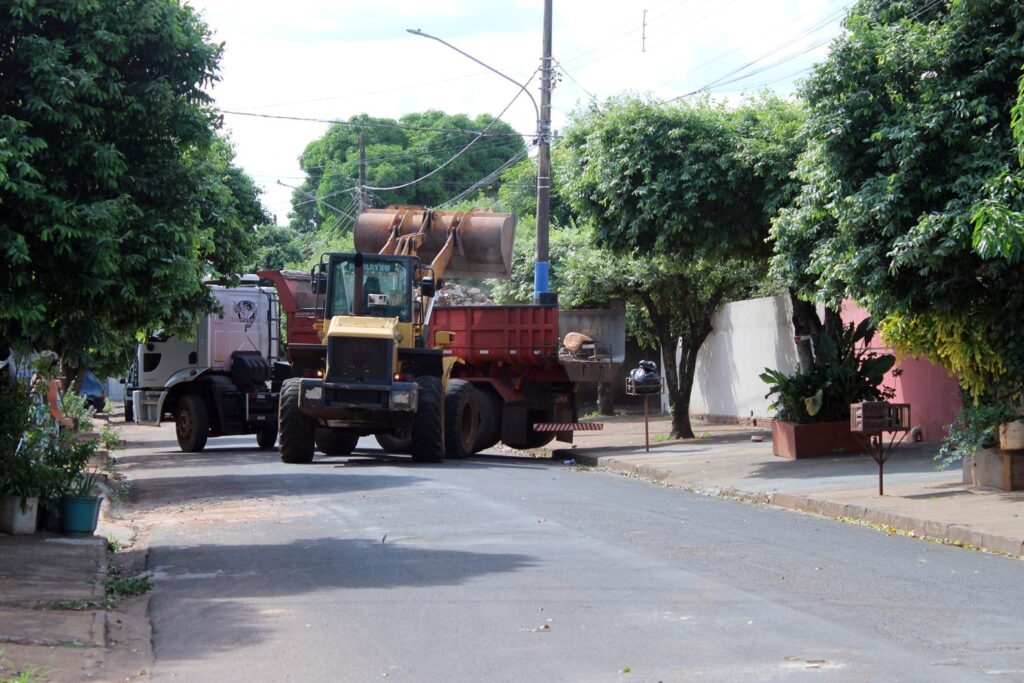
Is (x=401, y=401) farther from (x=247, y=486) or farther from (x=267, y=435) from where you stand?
(x=267, y=435)

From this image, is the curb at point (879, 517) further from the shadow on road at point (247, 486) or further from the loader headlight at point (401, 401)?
the shadow on road at point (247, 486)

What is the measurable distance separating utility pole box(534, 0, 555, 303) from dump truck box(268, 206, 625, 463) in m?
0.84

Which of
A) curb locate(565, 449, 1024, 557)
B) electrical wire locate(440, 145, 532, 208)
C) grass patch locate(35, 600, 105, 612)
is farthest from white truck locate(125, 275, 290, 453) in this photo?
grass patch locate(35, 600, 105, 612)

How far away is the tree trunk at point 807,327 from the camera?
2230 centimetres

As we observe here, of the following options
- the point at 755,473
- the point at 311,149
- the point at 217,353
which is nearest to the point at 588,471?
the point at 755,473

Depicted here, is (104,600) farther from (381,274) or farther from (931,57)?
(381,274)

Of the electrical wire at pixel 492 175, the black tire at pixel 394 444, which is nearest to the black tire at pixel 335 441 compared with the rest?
the black tire at pixel 394 444

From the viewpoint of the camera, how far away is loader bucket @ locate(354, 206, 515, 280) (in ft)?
76.7

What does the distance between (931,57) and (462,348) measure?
1165cm

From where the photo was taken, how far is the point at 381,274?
20938 mm

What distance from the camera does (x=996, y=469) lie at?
1482 cm

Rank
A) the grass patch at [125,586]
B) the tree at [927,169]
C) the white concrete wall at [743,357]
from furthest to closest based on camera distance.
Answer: the white concrete wall at [743,357]
the tree at [927,169]
the grass patch at [125,586]

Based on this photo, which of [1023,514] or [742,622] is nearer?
[742,622]

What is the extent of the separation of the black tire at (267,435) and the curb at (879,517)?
928cm
